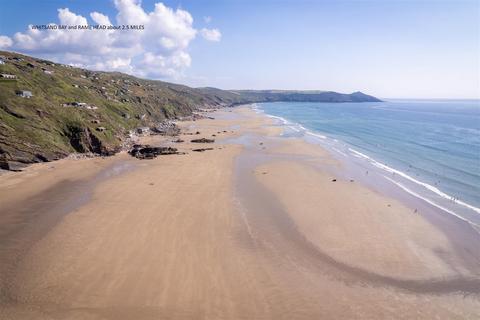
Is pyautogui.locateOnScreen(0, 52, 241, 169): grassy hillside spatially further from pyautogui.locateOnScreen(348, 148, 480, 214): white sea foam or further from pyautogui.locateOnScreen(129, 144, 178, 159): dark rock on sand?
pyautogui.locateOnScreen(348, 148, 480, 214): white sea foam

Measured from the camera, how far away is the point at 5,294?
66.7 ft

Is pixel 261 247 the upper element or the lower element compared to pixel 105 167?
lower

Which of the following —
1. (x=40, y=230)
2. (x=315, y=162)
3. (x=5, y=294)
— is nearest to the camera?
(x=5, y=294)

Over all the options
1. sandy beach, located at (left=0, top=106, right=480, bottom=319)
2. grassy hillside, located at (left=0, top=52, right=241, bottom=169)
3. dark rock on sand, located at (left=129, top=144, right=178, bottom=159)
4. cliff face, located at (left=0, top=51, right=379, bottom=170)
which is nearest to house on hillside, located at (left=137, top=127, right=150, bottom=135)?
cliff face, located at (left=0, top=51, right=379, bottom=170)

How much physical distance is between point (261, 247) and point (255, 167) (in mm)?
27553

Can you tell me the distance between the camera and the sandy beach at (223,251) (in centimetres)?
2006

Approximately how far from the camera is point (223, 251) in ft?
85.5

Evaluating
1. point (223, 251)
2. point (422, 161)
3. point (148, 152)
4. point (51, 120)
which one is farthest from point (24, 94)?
point (422, 161)

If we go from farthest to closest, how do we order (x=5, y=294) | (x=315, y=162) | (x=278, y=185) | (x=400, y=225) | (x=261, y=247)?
(x=315, y=162) → (x=278, y=185) → (x=400, y=225) → (x=261, y=247) → (x=5, y=294)

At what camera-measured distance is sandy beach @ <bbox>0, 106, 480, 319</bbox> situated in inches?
790

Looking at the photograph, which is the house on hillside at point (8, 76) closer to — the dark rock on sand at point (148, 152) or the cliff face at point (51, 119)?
the cliff face at point (51, 119)

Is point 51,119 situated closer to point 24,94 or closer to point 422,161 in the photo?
point 24,94

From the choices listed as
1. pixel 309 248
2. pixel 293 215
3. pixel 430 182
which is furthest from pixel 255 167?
pixel 309 248

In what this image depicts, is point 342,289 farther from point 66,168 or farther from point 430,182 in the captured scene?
point 66,168
